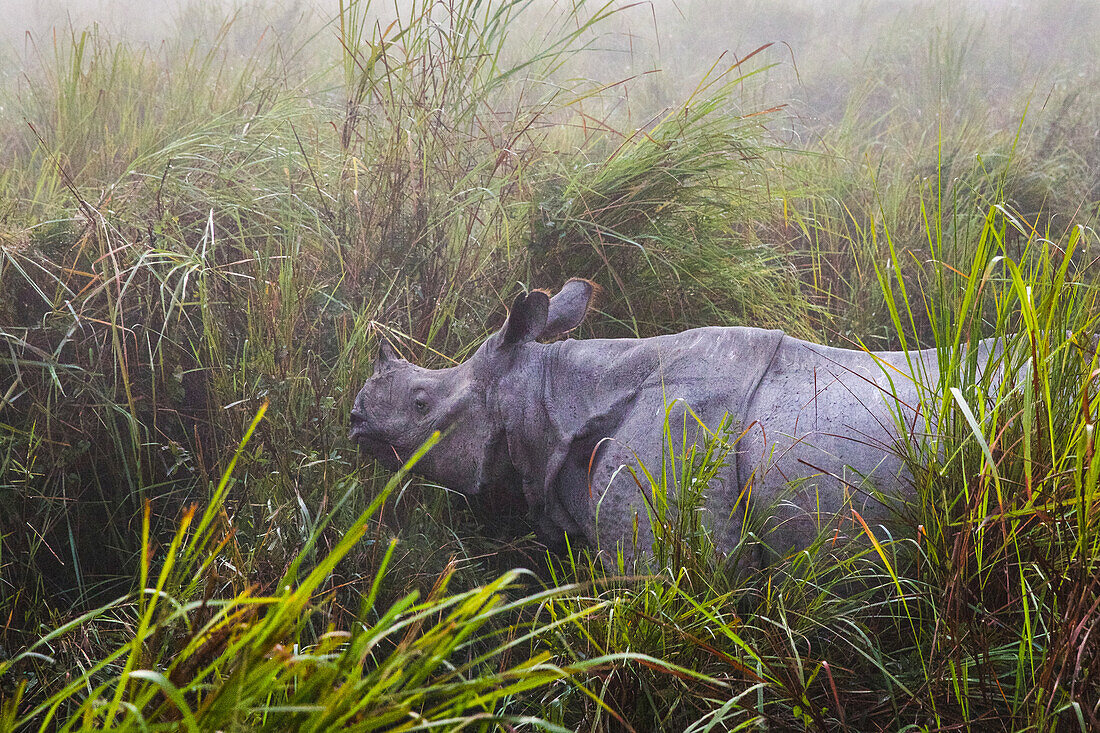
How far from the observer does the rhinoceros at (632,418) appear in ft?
6.48

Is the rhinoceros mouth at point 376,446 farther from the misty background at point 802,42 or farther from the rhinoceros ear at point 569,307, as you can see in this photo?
the misty background at point 802,42

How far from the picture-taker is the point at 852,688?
1617mm

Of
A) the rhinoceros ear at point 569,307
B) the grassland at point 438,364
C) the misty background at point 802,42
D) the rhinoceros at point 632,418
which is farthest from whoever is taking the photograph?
the misty background at point 802,42

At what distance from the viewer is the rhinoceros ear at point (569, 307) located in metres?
2.58

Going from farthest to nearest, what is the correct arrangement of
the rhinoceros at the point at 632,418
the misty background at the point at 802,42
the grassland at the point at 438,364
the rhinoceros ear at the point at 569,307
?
the misty background at the point at 802,42 < the rhinoceros ear at the point at 569,307 < the rhinoceros at the point at 632,418 < the grassland at the point at 438,364

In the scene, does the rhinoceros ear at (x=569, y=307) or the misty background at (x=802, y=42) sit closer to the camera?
the rhinoceros ear at (x=569, y=307)

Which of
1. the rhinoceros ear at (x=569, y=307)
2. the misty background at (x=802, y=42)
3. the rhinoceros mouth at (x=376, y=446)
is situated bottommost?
the rhinoceros mouth at (x=376, y=446)

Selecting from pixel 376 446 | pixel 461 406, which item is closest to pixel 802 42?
pixel 461 406

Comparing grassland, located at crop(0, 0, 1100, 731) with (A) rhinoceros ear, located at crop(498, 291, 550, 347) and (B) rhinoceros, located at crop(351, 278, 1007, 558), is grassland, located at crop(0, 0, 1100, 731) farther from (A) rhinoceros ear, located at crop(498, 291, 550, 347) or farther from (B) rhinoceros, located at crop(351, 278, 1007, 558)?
(A) rhinoceros ear, located at crop(498, 291, 550, 347)

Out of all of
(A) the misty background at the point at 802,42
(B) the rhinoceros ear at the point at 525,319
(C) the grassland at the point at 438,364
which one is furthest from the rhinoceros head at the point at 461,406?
(A) the misty background at the point at 802,42

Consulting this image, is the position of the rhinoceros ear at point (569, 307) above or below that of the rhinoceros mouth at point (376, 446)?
above

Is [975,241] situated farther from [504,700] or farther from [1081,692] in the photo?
[504,700]

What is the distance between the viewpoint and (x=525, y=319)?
8.04ft

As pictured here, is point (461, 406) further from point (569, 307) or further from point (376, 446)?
point (569, 307)
